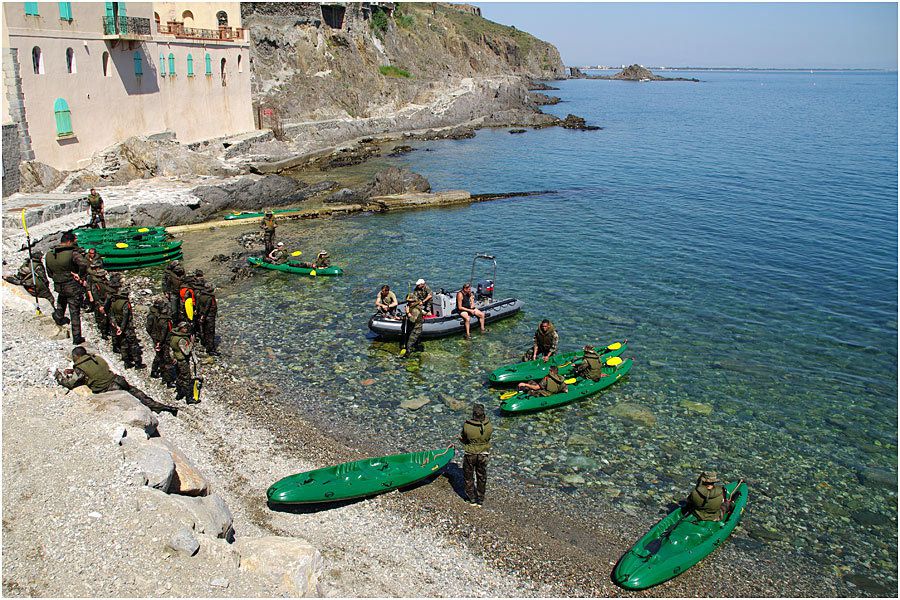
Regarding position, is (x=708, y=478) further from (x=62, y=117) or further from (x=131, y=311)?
(x=62, y=117)

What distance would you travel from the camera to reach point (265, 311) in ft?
67.2

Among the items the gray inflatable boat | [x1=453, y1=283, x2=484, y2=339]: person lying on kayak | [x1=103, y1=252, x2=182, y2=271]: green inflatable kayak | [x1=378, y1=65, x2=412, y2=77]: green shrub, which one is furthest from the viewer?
[x1=378, y1=65, x2=412, y2=77]: green shrub

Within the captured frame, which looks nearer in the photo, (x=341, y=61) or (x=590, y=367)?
(x=590, y=367)

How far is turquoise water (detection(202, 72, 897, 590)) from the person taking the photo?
1302 centimetres

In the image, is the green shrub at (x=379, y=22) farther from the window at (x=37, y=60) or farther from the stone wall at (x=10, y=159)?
the stone wall at (x=10, y=159)

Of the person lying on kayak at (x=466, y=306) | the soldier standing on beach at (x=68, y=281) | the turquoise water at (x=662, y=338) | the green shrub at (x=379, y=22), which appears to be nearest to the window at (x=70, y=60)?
the turquoise water at (x=662, y=338)

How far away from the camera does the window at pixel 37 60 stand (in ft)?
90.8

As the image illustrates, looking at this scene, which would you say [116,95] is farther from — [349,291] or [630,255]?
[630,255]

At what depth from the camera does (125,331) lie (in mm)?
15141

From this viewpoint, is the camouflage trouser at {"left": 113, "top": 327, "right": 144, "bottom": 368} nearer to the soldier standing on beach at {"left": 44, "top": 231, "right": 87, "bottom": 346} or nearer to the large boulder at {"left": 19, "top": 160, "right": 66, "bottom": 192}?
the soldier standing on beach at {"left": 44, "top": 231, "right": 87, "bottom": 346}

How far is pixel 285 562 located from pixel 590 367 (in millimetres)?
9090

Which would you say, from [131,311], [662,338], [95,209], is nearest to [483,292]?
[662,338]

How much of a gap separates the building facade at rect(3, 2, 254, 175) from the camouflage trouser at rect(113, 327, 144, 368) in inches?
686

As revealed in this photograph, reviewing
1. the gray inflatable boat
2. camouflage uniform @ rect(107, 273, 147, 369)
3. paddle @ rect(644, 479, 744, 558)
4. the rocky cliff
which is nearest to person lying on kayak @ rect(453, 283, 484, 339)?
the gray inflatable boat
